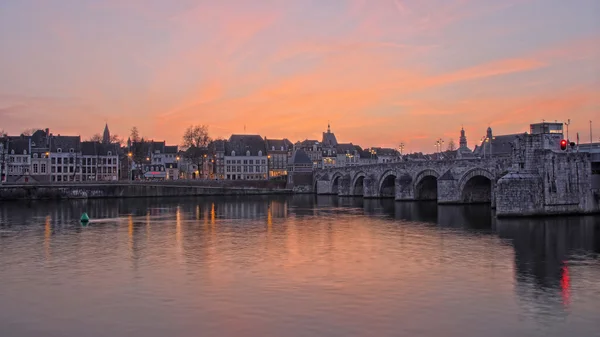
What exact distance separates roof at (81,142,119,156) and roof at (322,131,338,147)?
70.5 metres

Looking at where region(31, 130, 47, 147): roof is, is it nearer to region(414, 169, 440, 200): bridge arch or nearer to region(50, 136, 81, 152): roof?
region(50, 136, 81, 152): roof

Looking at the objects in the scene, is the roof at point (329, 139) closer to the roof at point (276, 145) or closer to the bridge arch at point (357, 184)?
the roof at point (276, 145)

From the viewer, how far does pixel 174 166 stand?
492ft

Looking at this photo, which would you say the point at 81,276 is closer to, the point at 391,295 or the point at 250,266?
the point at 250,266

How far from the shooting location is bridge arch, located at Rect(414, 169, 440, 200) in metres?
74.1

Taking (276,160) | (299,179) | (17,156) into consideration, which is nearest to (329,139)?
(276,160)

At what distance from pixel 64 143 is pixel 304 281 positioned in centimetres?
10755

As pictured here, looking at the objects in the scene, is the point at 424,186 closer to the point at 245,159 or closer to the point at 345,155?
the point at 245,159

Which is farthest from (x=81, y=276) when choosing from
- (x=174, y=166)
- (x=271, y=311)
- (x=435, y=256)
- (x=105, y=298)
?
(x=174, y=166)

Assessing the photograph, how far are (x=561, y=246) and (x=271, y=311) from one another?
21.0 metres

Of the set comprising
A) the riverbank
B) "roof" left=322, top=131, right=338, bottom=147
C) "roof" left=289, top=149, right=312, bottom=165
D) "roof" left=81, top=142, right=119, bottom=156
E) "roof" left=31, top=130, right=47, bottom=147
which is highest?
"roof" left=322, top=131, right=338, bottom=147

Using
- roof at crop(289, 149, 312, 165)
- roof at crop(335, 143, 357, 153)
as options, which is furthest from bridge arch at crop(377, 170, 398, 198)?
roof at crop(335, 143, 357, 153)

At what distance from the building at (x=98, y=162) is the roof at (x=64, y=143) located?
1506 mm

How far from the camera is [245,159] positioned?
135 metres
